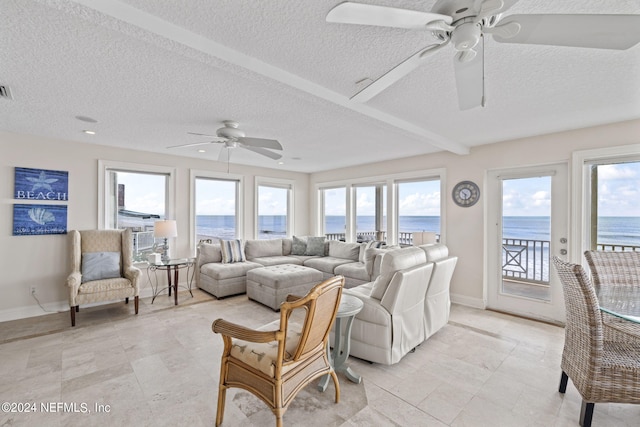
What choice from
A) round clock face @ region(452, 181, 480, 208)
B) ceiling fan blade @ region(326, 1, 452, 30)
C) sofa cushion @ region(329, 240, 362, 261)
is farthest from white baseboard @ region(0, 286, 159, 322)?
round clock face @ region(452, 181, 480, 208)

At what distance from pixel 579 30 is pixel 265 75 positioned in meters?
1.74

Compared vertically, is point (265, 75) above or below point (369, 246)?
above

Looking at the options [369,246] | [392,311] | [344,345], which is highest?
[369,246]

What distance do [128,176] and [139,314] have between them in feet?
7.90

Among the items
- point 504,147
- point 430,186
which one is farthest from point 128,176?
point 504,147

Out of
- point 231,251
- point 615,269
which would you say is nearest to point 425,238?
point 615,269

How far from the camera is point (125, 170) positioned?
184 inches

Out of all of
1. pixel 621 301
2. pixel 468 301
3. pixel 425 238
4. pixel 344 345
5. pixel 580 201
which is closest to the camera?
pixel 621 301

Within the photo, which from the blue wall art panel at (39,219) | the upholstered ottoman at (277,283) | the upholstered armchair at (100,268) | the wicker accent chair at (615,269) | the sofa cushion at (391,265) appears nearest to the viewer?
the wicker accent chair at (615,269)

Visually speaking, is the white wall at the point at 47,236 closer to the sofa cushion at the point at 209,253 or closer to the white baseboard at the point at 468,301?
the sofa cushion at the point at 209,253

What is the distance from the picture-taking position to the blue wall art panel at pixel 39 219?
3.77m

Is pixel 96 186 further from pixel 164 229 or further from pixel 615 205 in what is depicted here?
pixel 615 205

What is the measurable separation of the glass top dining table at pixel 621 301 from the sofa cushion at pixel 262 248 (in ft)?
16.4

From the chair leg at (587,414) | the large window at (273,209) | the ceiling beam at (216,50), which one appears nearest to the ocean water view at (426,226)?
the large window at (273,209)
